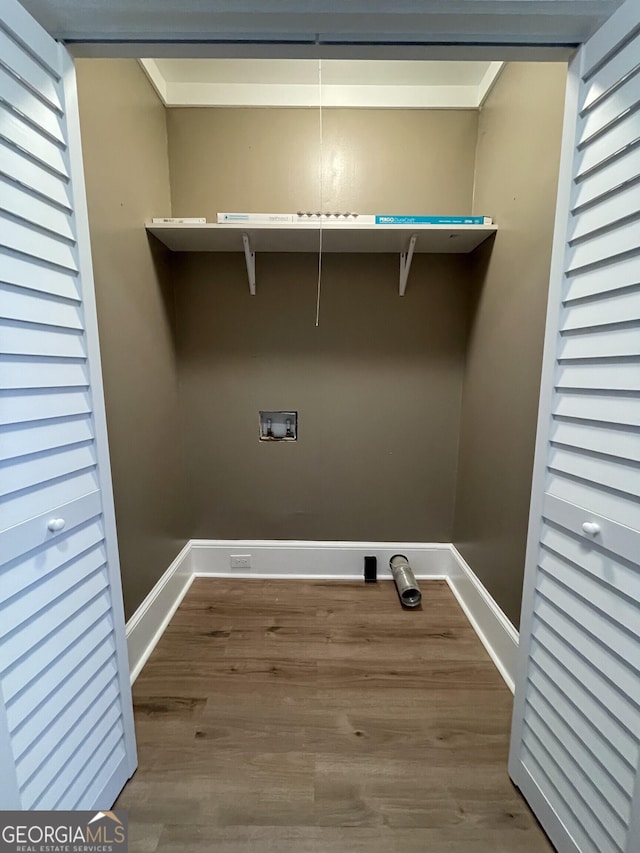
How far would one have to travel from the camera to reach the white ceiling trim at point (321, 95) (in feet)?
5.94

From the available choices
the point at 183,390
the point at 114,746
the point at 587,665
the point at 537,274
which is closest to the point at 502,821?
the point at 587,665

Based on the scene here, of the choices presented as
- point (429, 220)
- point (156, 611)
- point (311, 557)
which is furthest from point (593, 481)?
point (156, 611)

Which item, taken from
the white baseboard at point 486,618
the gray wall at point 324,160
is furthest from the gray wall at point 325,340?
the white baseboard at point 486,618

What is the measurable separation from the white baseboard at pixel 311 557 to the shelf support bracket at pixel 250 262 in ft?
5.02

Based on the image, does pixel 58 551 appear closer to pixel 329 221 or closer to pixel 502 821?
pixel 502 821

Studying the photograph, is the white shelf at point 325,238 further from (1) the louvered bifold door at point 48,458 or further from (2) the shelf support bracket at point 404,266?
(1) the louvered bifold door at point 48,458

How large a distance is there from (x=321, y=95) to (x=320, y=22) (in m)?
1.25

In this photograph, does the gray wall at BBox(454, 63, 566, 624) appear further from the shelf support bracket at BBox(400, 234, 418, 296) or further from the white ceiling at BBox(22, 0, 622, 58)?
the white ceiling at BBox(22, 0, 622, 58)

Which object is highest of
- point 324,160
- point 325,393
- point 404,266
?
point 324,160

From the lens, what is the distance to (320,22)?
81 cm

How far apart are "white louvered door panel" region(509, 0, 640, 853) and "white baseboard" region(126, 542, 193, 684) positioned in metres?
1.50

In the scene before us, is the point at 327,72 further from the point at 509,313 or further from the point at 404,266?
the point at 509,313

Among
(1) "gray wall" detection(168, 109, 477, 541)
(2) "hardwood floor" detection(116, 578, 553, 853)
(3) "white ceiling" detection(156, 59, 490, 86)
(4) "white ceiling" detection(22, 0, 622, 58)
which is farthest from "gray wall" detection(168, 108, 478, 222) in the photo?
(2) "hardwood floor" detection(116, 578, 553, 853)

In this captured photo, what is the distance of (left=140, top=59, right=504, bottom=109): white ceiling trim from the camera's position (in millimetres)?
1812
